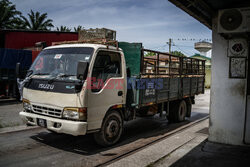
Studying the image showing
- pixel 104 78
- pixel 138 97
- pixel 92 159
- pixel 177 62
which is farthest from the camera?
pixel 177 62

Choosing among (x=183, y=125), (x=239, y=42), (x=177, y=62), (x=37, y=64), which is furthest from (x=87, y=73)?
(x=183, y=125)

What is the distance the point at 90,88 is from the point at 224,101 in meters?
3.22

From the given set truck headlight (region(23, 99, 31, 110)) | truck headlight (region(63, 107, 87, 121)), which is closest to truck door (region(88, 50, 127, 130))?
truck headlight (region(63, 107, 87, 121))

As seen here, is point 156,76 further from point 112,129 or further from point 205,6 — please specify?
point 205,6

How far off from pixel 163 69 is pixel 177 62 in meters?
1.14

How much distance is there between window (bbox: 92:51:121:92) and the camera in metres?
5.19

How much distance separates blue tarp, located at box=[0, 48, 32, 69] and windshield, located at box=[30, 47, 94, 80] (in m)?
8.21

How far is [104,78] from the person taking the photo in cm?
540

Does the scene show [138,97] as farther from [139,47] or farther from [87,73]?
[87,73]

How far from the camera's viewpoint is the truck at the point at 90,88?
15.8ft

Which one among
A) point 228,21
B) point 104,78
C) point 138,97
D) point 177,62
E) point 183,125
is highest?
point 228,21

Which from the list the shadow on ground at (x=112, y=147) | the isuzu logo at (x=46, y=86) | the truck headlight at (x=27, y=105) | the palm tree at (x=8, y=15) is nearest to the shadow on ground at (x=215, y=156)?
the shadow on ground at (x=112, y=147)

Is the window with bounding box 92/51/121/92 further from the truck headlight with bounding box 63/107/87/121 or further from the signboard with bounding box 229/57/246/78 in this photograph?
the signboard with bounding box 229/57/246/78

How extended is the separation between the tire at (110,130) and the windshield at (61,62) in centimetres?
133
